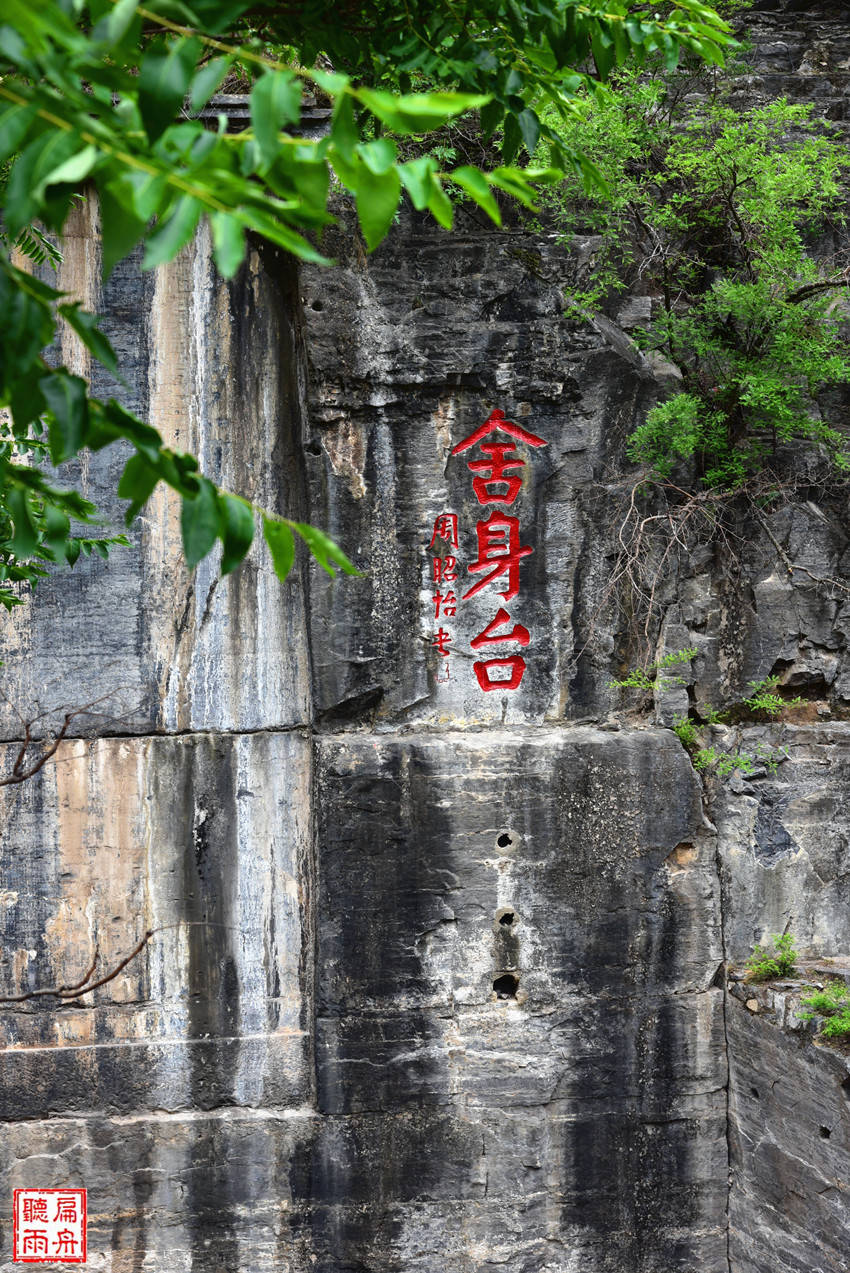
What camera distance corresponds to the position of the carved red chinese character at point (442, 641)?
431 cm

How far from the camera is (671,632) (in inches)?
179

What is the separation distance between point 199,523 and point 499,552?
2919 millimetres

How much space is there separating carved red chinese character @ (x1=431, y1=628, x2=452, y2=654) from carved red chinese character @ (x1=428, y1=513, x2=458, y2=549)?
0.39 m

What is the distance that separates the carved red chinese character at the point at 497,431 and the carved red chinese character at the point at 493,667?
939mm

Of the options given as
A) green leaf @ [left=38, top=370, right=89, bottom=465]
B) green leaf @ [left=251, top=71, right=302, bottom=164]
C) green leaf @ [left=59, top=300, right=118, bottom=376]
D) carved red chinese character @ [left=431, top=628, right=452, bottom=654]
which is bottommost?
carved red chinese character @ [left=431, top=628, right=452, bottom=654]

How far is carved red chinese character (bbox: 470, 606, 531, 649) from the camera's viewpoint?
14.2 ft

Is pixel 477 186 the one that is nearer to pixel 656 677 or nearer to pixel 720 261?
pixel 656 677

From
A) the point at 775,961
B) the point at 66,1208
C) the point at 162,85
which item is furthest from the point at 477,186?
the point at 66,1208

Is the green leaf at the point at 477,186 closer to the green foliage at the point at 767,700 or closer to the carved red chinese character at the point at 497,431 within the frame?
the carved red chinese character at the point at 497,431

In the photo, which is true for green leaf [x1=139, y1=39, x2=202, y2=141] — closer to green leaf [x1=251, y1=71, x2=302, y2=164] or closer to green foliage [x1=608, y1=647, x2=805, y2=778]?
green leaf [x1=251, y1=71, x2=302, y2=164]

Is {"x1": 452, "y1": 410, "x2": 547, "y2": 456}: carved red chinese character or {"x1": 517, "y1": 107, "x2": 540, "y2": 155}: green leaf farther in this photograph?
{"x1": 452, "y1": 410, "x2": 547, "y2": 456}: carved red chinese character

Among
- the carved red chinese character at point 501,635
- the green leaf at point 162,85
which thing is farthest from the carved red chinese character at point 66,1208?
the green leaf at point 162,85

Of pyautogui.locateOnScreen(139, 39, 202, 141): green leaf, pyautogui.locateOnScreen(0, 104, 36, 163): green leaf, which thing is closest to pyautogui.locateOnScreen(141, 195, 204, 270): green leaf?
pyautogui.locateOnScreen(139, 39, 202, 141): green leaf

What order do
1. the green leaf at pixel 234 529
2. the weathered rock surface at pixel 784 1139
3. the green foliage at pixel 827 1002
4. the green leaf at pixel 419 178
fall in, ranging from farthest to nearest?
the green foliage at pixel 827 1002 < the weathered rock surface at pixel 784 1139 < the green leaf at pixel 234 529 < the green leaf at pixel 419 178
